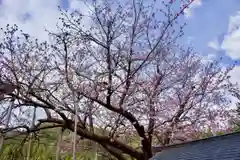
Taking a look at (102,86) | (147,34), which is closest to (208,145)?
(102,86)

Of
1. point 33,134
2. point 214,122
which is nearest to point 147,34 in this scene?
point 214,122

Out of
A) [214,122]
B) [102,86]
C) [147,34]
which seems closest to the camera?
[102,86]

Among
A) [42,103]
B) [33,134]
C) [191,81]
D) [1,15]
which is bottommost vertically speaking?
[33,134]

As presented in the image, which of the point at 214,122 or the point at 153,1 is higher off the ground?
the point at 153,1

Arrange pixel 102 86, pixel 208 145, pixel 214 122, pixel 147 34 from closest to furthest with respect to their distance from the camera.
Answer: pixel 208 145
pixel 102 86
pixel 147 34
pixel 214 122

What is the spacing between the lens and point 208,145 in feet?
15.2

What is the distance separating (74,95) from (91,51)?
106 centimetres

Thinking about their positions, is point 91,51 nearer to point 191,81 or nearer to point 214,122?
point 191,81

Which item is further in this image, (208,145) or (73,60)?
(73,60)

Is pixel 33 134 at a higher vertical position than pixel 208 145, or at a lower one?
higher

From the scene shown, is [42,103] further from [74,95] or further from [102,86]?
[102,86]

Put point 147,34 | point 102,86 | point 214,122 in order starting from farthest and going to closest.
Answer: point 214,122 → point 147,34 → point 102,86

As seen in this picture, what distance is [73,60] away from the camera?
6.59m

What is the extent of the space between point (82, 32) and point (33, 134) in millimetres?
2768
